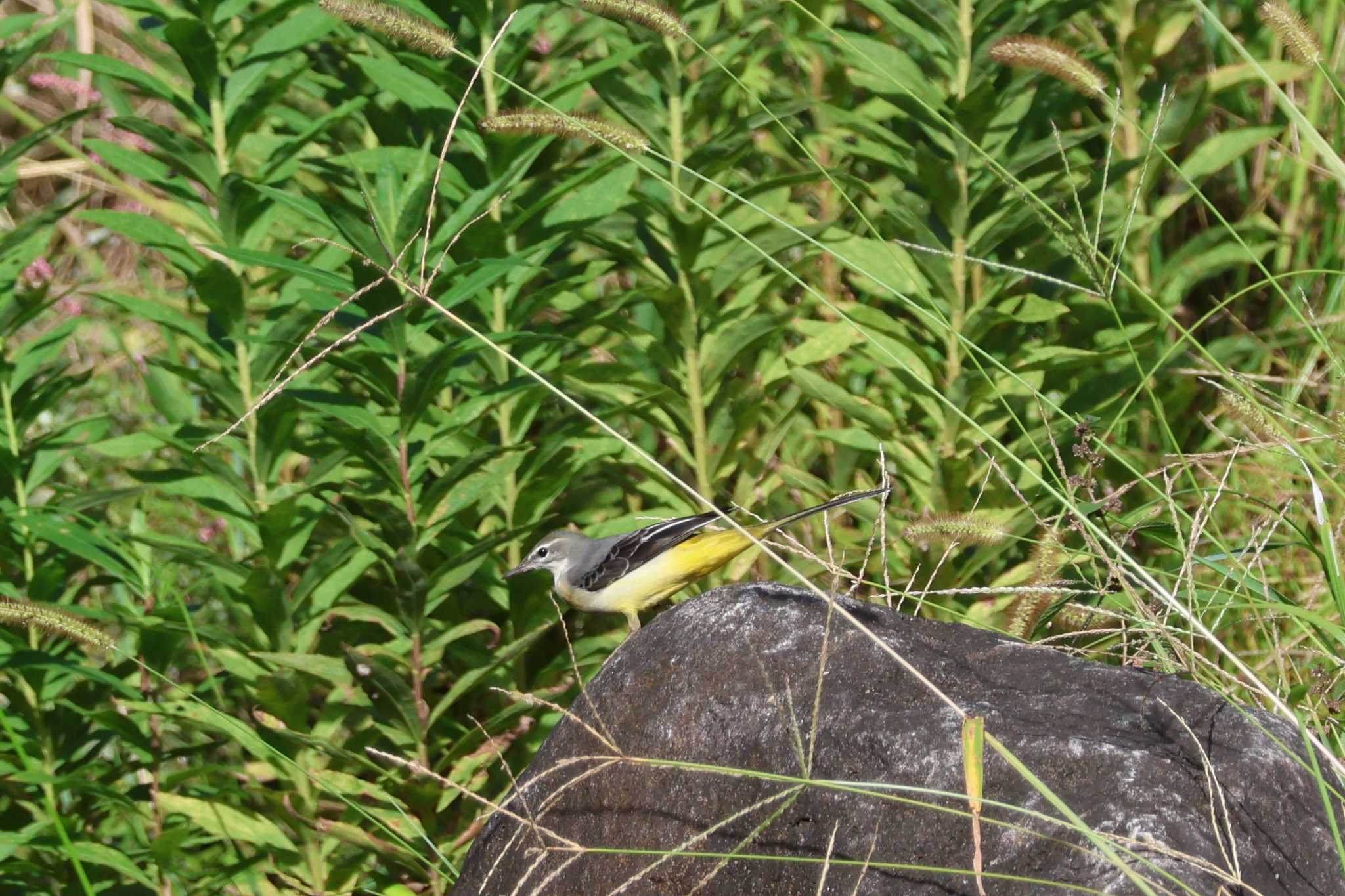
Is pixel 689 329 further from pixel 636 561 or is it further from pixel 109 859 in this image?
pixel 109 859

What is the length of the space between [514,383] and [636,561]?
0.58 meters

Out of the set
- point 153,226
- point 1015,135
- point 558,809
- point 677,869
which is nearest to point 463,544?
point 153,226

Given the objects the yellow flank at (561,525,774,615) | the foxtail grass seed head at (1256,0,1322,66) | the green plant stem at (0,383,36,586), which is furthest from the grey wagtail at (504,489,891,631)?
the foxtail grass seed head at (1256,0,1322,66)

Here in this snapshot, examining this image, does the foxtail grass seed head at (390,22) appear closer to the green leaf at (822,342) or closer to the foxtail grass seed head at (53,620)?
the foxtail grass seed head at (53,620)

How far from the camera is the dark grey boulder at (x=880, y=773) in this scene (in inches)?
80.7

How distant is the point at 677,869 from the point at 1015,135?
2.86 meters

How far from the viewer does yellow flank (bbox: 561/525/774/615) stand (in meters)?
3.87

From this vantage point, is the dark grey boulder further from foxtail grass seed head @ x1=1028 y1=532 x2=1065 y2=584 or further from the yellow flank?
the yellow flank

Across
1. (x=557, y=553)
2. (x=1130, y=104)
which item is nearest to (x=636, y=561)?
(x=557, y=553)

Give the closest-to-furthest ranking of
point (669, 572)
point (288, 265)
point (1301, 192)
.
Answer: point (288, 265)
point (669, 572)
point (1301, 192)

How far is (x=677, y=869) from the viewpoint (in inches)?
95.9

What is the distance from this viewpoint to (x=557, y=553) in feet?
13.3

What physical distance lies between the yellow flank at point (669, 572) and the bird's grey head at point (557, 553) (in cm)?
13

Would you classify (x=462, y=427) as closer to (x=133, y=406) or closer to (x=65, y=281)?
(x=133, y=406)
